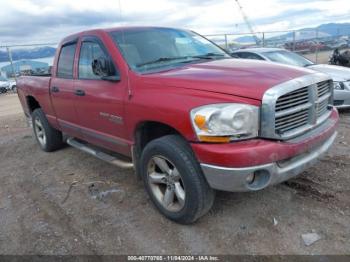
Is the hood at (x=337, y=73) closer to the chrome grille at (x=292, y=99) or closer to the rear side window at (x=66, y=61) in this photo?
the chrome grille at (x=292, y=99)

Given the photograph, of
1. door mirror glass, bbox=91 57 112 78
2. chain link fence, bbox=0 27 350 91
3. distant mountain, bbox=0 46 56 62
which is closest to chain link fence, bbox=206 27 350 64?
chain link fence, bbox=0 27 350 91

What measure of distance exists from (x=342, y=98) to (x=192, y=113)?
5.46 metres

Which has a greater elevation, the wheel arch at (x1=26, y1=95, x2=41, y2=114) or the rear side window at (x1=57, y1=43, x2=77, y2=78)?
the rear side window at (x1=57, y1=43, x2=77, y2=78)

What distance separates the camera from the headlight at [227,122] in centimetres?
285

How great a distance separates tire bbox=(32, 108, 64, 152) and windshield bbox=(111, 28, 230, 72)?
258cm

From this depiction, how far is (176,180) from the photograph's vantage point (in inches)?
132

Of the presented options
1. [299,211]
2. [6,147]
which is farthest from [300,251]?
[6,147]

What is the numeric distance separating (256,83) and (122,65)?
4.96ft

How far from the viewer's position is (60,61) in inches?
208

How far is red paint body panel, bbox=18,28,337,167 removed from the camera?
2887 millimetres

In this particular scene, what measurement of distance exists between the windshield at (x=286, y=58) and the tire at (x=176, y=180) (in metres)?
5.85

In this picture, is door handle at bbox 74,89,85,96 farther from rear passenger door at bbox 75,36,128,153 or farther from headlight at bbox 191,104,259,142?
headlight at bbox 191,104,259,142

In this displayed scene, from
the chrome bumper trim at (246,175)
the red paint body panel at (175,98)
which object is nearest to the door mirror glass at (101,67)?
the red paint body panel at (175,98)

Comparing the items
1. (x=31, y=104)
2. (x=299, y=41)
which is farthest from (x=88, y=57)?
(x=299, y=41)
